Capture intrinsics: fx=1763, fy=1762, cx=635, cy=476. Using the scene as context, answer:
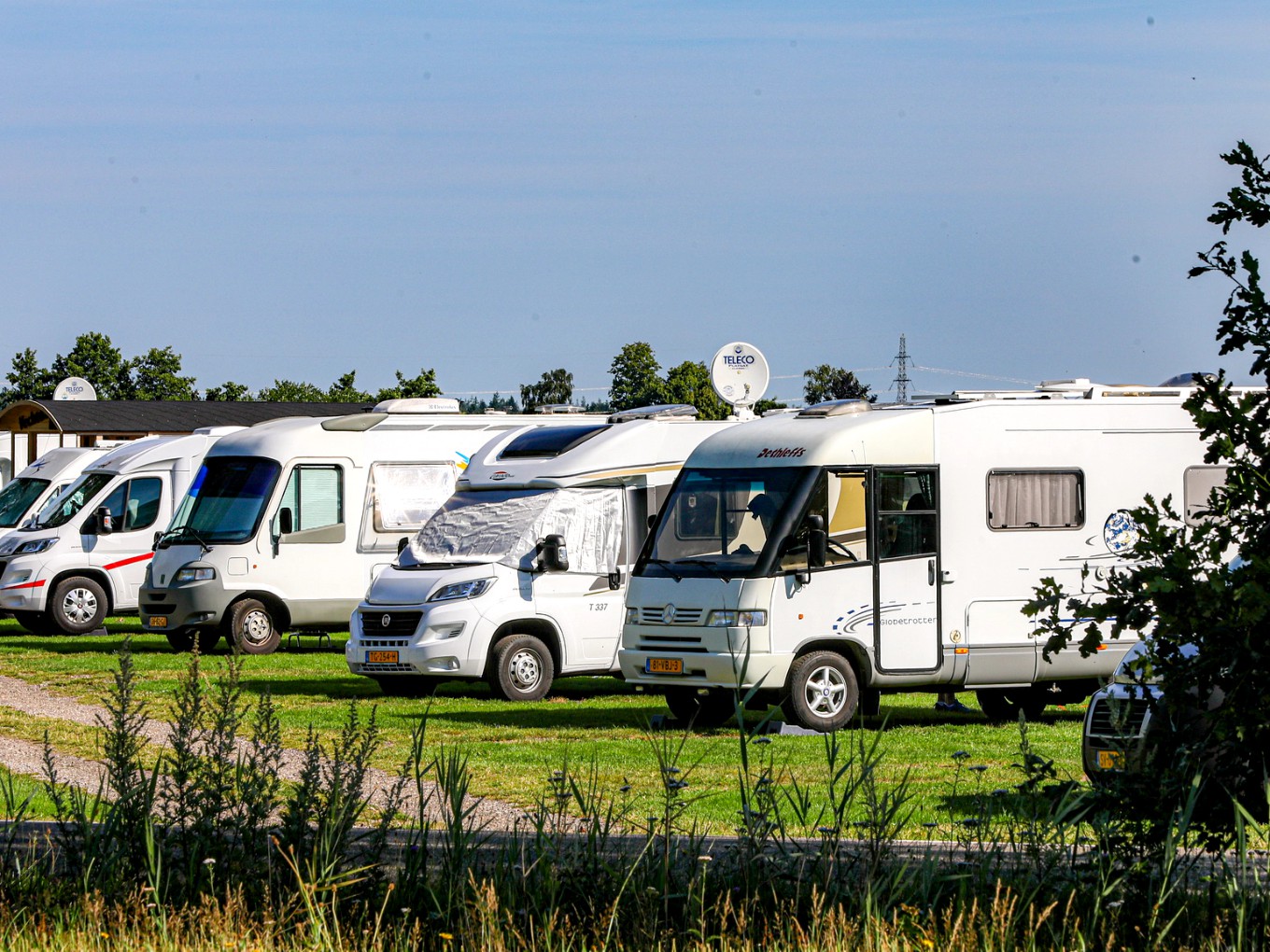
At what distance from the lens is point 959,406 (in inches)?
619

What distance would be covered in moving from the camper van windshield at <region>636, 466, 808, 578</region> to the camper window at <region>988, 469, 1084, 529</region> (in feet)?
6.12

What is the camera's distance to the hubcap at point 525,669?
17.8m

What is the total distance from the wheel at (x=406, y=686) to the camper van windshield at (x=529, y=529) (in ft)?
3.87

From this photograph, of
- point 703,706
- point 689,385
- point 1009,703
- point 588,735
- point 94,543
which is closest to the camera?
point 588,735

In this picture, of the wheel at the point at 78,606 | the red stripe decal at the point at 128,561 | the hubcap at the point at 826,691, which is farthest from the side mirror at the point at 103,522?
the hubcap at the point at 826,691

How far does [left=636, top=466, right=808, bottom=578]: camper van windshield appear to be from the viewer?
15141mm

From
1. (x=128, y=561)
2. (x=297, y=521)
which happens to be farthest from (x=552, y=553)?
(x=128, y=561)

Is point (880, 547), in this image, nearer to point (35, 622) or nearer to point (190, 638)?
point (190, 638)

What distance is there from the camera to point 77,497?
1033 inches

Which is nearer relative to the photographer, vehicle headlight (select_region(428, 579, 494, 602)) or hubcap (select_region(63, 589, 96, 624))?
vehicle headlight (select_region(428, 579, 494, 602))

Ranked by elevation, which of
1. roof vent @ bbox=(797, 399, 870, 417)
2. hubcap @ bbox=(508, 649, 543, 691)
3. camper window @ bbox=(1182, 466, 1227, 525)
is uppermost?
roof vent @ bbox=(797, 399, 870, 417)

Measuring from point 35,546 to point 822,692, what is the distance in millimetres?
14756

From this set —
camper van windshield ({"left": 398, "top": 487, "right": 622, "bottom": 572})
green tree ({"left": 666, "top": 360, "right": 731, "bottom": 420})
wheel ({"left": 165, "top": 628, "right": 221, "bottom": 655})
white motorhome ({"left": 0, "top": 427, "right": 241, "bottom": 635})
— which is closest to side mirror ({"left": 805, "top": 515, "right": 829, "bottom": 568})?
camper van windshield ({"left": 398, "top": 487, "right": 622, "bottom": 572})

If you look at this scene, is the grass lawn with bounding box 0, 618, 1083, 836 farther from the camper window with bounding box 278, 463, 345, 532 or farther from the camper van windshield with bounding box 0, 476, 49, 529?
the camper van windshield with bounding box 0, 476, 49, 529
